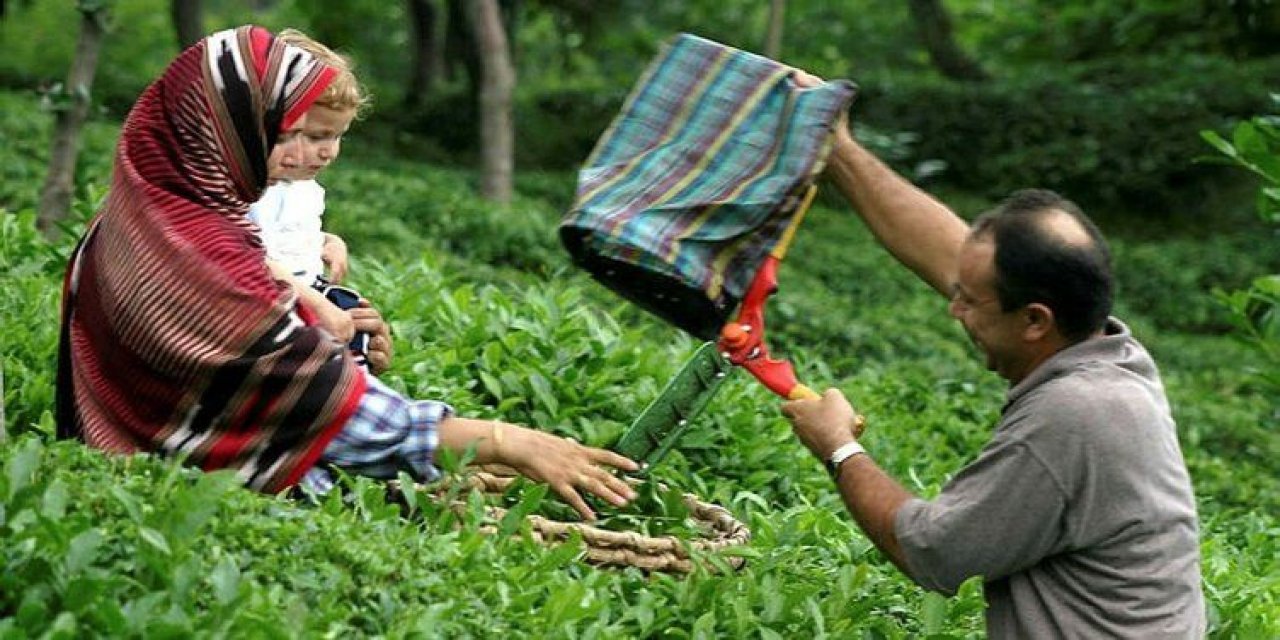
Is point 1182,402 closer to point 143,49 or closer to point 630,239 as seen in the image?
point 630,239

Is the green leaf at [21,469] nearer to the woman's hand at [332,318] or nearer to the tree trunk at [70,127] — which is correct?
the woman's hand at [332,318]

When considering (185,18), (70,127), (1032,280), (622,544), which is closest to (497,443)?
(622,544)

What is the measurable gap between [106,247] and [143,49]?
757 inches

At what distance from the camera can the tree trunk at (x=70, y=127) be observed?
745 centimetres

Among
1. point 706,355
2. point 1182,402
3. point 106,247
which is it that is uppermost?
point 106,247

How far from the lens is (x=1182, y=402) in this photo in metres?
9.24

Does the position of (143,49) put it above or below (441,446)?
below

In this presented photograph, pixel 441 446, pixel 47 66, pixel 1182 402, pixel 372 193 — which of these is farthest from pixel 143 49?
pixel 441 446

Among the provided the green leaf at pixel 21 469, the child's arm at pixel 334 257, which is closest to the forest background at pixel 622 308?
the green leaf at pixel 21 469

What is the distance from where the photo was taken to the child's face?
409 centimetres

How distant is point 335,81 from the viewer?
400 cm

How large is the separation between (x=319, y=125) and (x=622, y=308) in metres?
2.40

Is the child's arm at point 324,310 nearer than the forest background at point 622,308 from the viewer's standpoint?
No

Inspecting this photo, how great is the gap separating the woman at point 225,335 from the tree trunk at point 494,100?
776cm
